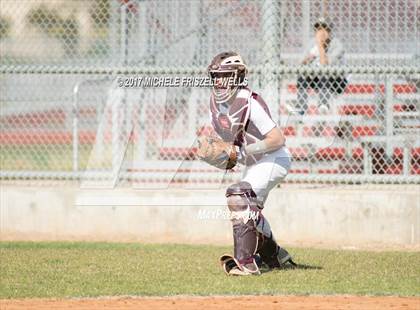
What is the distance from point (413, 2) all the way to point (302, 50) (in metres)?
1.78

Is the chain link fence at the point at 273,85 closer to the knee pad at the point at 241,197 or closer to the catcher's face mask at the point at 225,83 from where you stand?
the catcher's face mask at the point at 225,83

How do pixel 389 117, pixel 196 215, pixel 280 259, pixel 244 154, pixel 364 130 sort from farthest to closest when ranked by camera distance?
pixel 364 130 < pixel 389 117 < pixel 196 215 < pixel 280 259 < pixel 244 154

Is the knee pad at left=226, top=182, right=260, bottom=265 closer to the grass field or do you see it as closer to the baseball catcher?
the baseball catcher

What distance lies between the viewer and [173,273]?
336 inches

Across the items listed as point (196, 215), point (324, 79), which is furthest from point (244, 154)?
point (324, 79)

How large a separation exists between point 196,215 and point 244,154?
2541 millimetres

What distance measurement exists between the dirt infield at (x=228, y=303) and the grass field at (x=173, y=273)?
0.23 m

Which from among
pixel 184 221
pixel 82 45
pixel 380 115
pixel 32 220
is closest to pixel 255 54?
pixel 380 115

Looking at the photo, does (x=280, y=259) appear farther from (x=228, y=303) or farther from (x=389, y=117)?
(x=389, y=117)

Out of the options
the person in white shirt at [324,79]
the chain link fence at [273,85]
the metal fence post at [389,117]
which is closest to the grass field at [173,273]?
the chain link fence at [273,85]

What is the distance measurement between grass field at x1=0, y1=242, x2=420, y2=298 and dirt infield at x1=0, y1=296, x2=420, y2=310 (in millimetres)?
234

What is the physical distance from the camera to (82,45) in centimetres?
2158

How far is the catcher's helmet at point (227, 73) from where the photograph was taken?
8562mm

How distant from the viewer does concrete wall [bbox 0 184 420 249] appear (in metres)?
10.8
